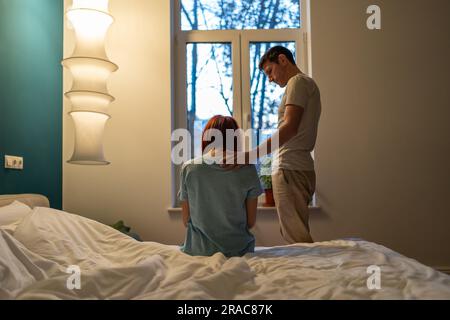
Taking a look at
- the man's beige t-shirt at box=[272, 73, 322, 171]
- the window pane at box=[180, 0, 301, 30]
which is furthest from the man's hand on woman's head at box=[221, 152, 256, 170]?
the window pane at box=[180, 0, 301, 30]

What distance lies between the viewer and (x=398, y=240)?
291cm

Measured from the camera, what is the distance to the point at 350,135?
296 centimetres

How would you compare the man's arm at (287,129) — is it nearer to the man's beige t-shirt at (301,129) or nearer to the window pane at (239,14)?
the man's beige t-shirt at (301,129)

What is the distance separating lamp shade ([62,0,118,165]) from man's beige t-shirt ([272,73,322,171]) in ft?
3.68

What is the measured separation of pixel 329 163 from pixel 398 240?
2.37ft

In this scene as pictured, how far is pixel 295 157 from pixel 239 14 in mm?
1745

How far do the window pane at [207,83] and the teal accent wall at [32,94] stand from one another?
96cm

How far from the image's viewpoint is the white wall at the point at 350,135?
292 cm

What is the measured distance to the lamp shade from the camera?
7.80 ft

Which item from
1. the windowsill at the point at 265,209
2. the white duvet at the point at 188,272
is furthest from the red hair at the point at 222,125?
the windowsill at the point at 265,209

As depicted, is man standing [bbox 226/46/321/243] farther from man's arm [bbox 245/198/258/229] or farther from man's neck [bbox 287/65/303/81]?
man's arm [bbox 245/198/258/229]
